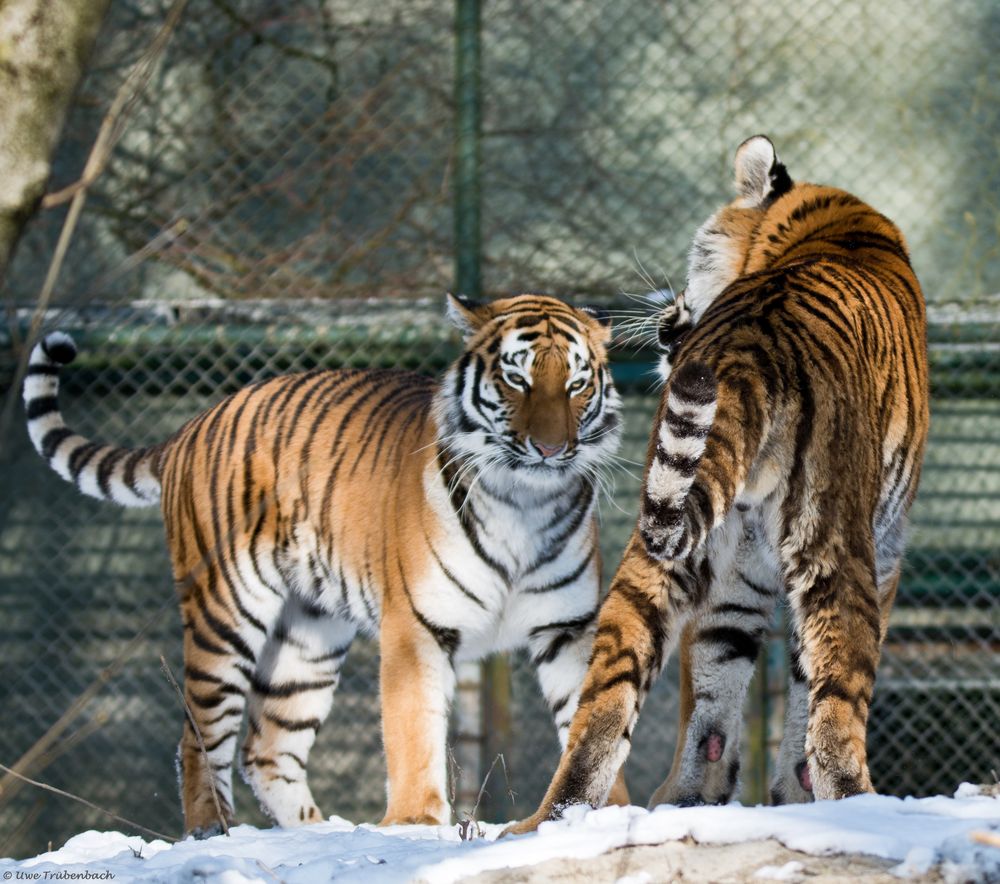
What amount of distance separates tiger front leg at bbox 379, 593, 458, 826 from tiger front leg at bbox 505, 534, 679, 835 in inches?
40.9

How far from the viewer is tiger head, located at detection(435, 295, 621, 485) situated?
11.5 ft

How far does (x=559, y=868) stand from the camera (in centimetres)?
198

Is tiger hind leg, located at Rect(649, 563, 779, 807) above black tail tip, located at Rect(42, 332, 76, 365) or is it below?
below

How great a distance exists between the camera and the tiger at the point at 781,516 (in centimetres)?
237

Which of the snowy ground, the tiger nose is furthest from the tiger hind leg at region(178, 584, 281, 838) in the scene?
the snowy ground

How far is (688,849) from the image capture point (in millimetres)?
1981

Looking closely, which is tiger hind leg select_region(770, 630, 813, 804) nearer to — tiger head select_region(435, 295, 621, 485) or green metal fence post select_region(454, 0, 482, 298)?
tiger head select_region(435, 295, 621, 485)

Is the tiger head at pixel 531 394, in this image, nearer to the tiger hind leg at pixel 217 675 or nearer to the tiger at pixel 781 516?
the tiger at pixel 781 516

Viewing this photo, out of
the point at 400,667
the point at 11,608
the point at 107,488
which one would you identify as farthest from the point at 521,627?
the point at 11,608

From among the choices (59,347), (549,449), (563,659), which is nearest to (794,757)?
(563,659)

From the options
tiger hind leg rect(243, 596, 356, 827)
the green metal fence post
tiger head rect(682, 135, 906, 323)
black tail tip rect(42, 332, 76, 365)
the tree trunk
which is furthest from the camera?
the green metal fence post

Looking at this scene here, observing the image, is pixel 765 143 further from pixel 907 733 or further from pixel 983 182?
pixel 907 733

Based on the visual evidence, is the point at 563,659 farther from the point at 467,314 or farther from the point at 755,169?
the point at 755,169

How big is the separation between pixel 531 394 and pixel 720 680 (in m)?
0.83
